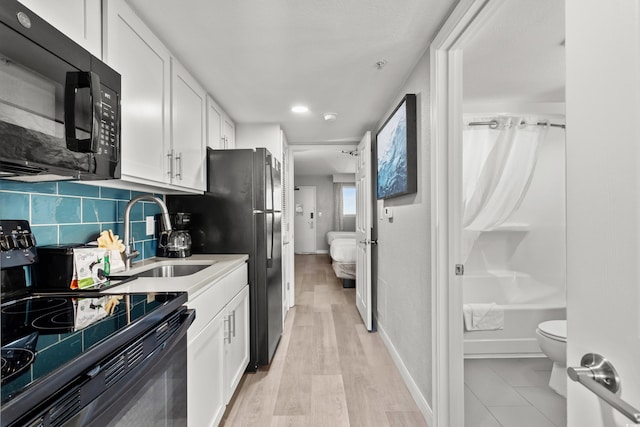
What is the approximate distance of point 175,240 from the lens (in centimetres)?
215

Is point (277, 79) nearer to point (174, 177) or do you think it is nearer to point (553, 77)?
point (174, 177)

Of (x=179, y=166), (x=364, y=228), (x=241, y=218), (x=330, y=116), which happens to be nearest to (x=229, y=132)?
(x=330, y=116)

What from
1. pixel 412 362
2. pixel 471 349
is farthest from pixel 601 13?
pixel 471 349

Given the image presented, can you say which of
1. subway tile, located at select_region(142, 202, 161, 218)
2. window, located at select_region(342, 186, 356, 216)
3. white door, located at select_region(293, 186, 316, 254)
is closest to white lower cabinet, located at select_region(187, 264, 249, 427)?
subway tile, located at select_region(142, 202, 161, 218)

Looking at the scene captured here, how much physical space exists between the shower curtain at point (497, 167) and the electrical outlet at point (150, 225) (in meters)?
2.63

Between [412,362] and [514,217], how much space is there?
1.77 metres

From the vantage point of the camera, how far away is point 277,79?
7.25ft

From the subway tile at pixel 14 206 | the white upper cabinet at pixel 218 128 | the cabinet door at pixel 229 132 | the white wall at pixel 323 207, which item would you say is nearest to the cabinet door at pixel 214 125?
the white upper cabinet at pixel 218 128

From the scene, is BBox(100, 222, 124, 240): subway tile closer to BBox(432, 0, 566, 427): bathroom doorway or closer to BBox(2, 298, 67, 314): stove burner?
BBox(2, 298, 67, 314): stove burner

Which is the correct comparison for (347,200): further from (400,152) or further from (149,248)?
(149,248)

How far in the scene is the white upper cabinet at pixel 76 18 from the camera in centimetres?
97

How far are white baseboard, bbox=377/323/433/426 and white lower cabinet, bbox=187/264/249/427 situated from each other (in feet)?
3.84

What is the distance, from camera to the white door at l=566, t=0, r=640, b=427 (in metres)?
0.53

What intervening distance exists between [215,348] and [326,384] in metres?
0.95
